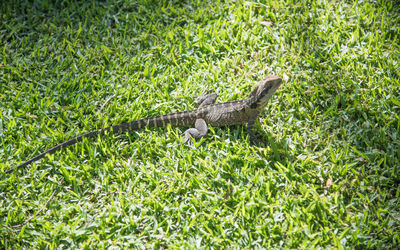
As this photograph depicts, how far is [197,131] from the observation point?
513 cm

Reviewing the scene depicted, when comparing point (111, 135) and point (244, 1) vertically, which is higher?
point (244, 1)

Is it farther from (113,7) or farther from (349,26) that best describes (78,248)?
(349,26)

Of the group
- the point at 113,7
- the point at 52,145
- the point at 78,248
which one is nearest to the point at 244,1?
the point at 113,7

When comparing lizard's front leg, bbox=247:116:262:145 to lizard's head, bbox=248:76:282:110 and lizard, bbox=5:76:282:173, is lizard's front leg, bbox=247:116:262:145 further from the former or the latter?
lizard's head, bbox=248:76:282:110

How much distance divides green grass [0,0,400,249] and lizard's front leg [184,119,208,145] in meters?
0.11

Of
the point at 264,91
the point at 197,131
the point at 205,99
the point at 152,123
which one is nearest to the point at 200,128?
the point at 197,131

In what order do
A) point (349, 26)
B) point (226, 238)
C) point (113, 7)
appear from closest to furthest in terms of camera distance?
point (226, 238) < point (349, 26) < point (113, 7)

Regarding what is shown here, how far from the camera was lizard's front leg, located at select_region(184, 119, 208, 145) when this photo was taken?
508 cm

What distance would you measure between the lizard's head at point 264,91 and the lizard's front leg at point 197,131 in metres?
0.72

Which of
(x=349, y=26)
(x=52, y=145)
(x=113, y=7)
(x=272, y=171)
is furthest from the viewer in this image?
(x=113, y=7)

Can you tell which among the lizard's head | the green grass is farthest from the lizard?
the green grass

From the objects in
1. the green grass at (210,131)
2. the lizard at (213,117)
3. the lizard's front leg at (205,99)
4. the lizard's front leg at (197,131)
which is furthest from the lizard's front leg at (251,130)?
the lizard's front leg at (205,99)

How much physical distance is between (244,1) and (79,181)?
4342 millimetres

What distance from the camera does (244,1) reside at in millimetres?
6812
